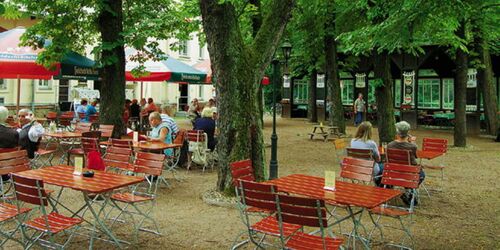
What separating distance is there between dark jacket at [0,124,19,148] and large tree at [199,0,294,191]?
10.4 feet


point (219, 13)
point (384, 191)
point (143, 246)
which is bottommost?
point (143, 246)

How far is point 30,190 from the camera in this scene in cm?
472

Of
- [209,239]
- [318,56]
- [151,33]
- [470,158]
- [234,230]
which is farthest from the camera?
[318,56]

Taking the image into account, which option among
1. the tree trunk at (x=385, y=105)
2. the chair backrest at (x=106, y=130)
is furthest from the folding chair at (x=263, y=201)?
the tree trunk at (x=385, y=105)

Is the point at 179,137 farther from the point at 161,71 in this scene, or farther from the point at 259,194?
the point at 161,71

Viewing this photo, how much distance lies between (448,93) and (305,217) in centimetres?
2225

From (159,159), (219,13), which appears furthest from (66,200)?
(219,13)

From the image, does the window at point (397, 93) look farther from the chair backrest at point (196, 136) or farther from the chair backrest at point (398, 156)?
the chair backrest at point (398, 156)

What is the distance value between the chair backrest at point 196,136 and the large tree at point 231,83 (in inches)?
115

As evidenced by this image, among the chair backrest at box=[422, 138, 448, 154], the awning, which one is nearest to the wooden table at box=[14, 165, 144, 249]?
the chair backrest at box=[422, 138, 448, 154]

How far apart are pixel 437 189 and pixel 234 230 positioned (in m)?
4.85

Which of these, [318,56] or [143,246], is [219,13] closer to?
[143,246]

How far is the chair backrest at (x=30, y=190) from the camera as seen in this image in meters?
4.63

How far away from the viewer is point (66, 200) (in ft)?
26.3
